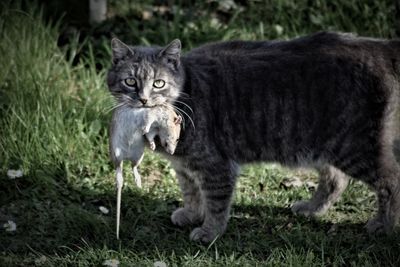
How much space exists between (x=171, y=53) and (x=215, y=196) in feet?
3.02

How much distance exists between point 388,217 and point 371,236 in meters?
0.16

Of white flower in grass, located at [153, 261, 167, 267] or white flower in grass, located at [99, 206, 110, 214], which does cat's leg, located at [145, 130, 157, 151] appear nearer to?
white flower in grass, located at [153, 261, 167, 267]

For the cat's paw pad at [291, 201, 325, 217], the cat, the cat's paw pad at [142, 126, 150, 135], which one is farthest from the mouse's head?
the cat's paw pad at [291, 201, 325, 217]

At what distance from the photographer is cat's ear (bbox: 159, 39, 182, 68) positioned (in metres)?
3.98

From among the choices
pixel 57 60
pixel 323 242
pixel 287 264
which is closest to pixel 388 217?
pixel 323 242

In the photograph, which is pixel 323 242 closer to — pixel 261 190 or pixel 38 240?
pixel 261 190

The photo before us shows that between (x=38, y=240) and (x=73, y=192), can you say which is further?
(x=73, y=192)

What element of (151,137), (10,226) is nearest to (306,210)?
(151,137)

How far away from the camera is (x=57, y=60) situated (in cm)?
570

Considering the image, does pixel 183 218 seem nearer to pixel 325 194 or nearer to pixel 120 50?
pixel 325 194

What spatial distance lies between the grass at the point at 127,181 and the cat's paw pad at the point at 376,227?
0.18ft

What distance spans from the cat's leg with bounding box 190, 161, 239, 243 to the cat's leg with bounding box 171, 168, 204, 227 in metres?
0.18

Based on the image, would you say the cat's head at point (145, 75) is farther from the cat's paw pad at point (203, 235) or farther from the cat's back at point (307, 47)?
the cat's paw pad at point (203, 235)

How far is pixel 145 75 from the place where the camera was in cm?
388
